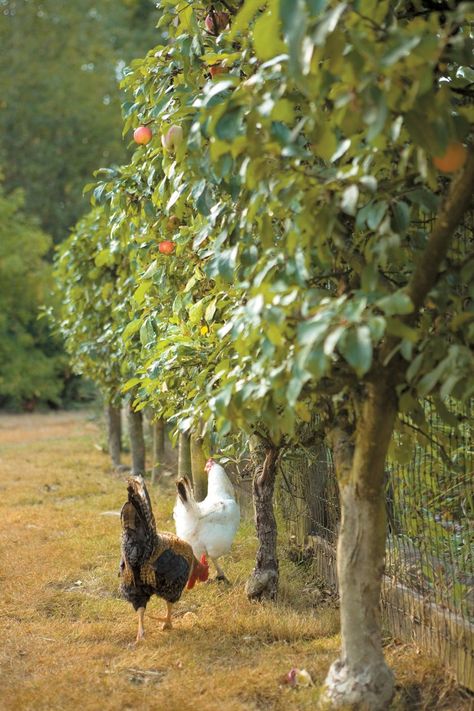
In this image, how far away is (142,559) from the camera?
4.50 m

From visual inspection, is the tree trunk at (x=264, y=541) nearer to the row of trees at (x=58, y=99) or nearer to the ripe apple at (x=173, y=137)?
the ripe apple at (x=173, y=137)

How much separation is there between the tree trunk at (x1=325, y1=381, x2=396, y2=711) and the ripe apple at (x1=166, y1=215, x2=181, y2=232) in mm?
1739

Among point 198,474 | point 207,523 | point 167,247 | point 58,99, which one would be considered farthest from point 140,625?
point 58,99

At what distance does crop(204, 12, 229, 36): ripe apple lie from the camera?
4.27 metres

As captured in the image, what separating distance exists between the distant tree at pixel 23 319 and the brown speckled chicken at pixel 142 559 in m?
15.0

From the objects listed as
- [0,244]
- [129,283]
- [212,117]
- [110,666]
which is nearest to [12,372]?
[0,244]

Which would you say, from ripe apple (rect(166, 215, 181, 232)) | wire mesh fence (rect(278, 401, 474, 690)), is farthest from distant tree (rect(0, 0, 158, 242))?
wire mesh fence (rect(278, 401, 474, 690))

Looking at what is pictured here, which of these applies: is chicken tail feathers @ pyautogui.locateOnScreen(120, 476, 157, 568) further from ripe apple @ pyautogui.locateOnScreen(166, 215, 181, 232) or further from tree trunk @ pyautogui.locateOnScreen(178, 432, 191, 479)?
tree trunk @ pyautogui.locateOnScreen(178, 432, 191, 479)

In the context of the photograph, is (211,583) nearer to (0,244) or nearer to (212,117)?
(212,117)

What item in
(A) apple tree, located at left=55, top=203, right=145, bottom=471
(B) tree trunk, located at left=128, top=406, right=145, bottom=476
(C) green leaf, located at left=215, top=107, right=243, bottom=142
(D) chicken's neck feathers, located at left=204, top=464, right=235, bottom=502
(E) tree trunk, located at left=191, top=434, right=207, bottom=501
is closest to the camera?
(C) green leaf, located at left=215, top=107, right=243, bottom=142

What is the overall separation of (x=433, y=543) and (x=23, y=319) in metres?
16.6

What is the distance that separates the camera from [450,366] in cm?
262

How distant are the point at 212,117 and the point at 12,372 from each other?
17488mm

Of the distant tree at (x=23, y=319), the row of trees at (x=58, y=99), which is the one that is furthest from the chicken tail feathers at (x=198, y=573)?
the row of trees at (x=58, y=99)
